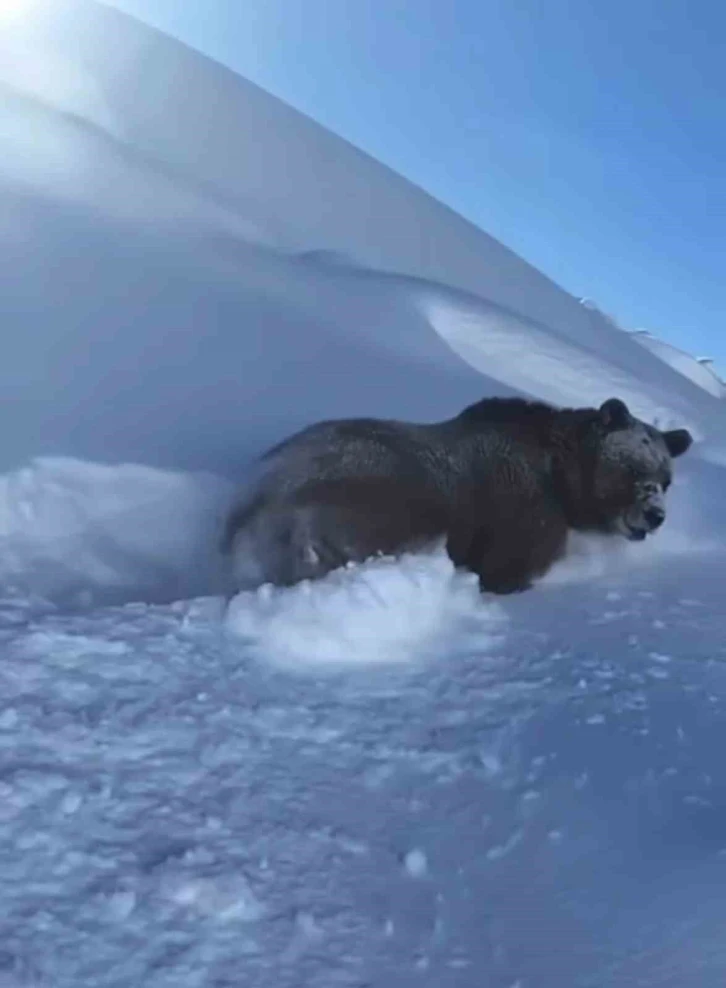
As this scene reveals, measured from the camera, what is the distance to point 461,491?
5.34m

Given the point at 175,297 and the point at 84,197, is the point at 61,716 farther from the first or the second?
the point at 84,197

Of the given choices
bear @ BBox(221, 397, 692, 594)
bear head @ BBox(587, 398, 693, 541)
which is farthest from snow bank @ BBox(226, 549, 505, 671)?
bear head @ BBox(587, 398, 693, 541)

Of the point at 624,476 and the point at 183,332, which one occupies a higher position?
the point at 624,476

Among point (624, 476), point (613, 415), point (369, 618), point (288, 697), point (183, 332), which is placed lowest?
point (288, 697)

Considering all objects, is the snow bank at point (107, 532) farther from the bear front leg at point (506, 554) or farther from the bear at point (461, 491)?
the bear front leg at point (506, 554)

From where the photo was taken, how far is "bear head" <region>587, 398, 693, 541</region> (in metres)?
5.94

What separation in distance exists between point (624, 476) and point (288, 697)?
327 centimetres

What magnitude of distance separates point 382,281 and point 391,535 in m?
5.80

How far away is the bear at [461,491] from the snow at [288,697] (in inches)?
7.9

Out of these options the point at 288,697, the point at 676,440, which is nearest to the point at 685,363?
the point at 676,440

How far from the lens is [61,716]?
2.99 meters

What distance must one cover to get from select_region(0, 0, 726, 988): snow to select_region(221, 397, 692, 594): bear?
0.66 feet

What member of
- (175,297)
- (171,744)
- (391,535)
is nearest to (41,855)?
(171,744)

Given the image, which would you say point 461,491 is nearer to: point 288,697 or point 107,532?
point 107,532
